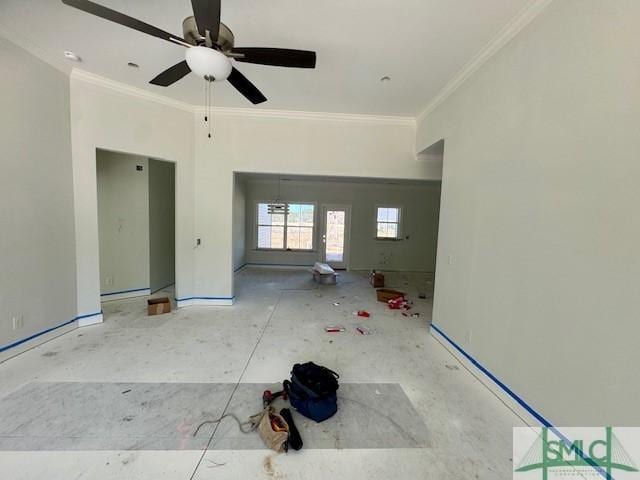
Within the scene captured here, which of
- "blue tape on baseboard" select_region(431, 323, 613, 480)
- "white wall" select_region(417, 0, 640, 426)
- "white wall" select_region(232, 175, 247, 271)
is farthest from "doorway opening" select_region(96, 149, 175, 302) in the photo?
"white wall" select_region(417, 0, 640, 426)

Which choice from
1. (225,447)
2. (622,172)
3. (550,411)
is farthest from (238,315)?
(622,172)

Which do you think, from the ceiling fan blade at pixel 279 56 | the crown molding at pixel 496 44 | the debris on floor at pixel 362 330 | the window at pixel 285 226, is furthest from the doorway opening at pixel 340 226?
the ceiling fan blade at pixel 279 56

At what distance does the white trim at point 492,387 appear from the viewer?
6.28 feet

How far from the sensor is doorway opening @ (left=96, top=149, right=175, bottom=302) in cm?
412

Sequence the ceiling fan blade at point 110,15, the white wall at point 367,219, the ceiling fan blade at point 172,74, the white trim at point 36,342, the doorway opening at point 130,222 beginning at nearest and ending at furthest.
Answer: the ceiling fan blade at point 110,15, the ceiling fan blade at point 172,74, the white trim at point 36,342, the doorway opening at point 130,222, the white wall at point 367,219

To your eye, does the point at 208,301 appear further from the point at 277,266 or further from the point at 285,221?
the point at 285,221

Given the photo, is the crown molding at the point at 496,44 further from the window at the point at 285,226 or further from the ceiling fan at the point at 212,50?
the window at the point at 285,226

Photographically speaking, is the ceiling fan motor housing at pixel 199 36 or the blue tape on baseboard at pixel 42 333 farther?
the blue tape on baseboard at pixel 42 333

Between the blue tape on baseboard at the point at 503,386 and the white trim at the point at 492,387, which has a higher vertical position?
the blue tape on baseboard at the point at 503,386

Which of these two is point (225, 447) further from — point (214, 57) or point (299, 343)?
point (214, 57)

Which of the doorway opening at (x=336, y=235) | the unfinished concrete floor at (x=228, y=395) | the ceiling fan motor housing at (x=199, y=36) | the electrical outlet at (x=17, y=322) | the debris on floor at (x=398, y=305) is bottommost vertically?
the unfinished concrete floor at (x=228, y=395)

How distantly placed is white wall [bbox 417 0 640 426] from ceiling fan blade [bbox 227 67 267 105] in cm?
223

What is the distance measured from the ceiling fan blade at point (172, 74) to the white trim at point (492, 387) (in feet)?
12.5

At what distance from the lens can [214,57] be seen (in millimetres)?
1851
